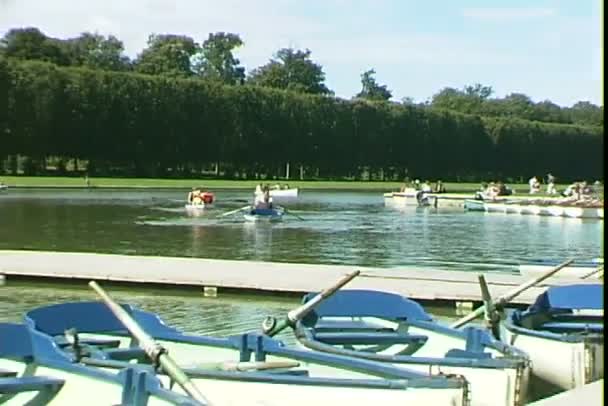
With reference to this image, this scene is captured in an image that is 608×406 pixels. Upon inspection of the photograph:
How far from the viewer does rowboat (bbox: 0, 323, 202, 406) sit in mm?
7757

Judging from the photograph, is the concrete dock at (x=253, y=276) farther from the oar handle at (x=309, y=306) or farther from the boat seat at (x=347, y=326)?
the oar handle at (x=309, y=306)

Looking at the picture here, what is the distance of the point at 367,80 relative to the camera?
145500 mm

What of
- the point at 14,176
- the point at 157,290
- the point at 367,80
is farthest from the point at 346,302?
the point at 367,80

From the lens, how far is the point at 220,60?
132750 millimetres

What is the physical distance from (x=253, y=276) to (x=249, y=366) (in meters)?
10.1

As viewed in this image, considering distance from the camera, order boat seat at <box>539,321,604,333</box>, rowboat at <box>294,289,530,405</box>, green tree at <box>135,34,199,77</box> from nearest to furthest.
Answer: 1. rowboat at <box>294,289,530,405</box>
2. boat seat at <box>539,321,604,333</box>
3. green tree at <box>135,34,199,77</box>

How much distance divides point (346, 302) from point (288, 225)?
29416mm

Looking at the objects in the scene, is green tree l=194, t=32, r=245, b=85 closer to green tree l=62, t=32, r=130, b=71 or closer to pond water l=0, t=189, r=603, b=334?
green tree l=62, t=32, r=130, b=71

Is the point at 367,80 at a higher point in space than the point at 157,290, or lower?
higher

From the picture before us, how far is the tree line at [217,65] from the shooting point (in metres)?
106

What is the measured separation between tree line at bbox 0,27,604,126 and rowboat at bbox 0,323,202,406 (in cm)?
9463

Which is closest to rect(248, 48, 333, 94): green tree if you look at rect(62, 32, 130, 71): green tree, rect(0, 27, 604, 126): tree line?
rect(0, 27, 604, 126): tree line

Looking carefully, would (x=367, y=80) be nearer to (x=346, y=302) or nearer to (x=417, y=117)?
(x=417, y=117)

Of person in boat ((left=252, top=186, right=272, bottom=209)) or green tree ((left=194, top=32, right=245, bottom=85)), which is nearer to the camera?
person in boat ((left=252, top=186, right=272, bottom=209))
